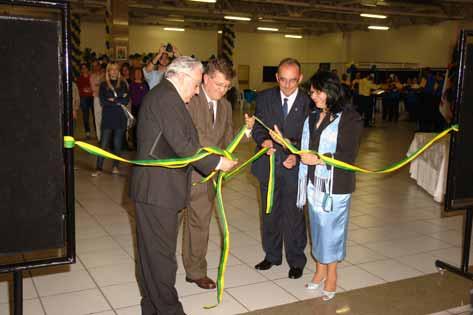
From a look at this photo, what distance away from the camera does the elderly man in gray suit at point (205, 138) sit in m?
3.26

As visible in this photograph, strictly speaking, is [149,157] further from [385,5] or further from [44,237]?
[385,5]

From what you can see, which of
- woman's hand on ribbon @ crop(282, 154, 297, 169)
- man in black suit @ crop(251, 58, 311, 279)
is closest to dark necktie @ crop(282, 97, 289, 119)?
man in black suit @ crop(251, 58, 311, 279)

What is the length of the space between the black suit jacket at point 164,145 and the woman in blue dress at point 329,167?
807 mm

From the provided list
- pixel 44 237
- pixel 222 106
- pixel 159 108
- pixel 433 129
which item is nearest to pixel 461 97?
pixel 222 106

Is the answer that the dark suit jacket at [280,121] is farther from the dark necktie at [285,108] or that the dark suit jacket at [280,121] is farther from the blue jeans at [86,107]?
the blue jeans at [86,107]

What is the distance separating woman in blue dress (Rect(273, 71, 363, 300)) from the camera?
10.7 feet

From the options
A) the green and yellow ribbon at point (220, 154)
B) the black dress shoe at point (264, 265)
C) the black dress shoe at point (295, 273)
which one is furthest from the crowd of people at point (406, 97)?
the green and yellow ribbon at point (220, 154)

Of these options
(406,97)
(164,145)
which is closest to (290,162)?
(164,145)

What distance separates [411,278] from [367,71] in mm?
16256

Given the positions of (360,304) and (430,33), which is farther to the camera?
(430,33)

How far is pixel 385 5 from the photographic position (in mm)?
17516

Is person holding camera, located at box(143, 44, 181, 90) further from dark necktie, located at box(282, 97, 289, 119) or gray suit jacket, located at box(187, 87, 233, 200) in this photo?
gray suit jacket, located at box(187, 87, 233, 200)

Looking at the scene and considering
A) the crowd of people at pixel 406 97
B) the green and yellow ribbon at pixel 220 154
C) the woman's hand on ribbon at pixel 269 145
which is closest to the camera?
the green and yellow ribbon at pixel 220 154

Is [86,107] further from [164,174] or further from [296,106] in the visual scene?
[164,174]
